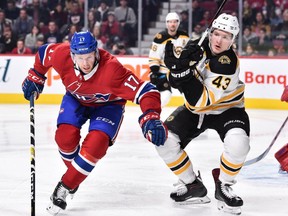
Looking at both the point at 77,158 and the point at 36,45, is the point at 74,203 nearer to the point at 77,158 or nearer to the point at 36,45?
the point at 77,158

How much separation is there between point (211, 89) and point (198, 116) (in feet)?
0.79

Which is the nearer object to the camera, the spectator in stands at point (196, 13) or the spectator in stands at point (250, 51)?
the spectator in stands at point (250, 51)

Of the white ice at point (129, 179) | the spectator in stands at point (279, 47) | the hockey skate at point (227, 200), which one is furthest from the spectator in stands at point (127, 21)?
the hockey skate at point (227, 200)

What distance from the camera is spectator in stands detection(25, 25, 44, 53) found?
10.2 m

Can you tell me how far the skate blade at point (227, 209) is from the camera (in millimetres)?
4094

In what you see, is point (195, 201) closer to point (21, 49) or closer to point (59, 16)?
point (21, 49)

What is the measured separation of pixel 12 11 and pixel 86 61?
270 inches

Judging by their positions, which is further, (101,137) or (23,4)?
(23,4)

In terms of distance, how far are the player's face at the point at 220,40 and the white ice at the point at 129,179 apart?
84cm

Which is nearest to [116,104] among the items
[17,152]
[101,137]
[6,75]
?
[101,137]

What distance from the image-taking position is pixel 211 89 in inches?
162

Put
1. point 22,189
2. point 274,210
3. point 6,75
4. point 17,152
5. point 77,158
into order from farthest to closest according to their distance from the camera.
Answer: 1. point 6,75
2. point 17,152
3. point 22,189
4. point 274,210
5. point 77,158

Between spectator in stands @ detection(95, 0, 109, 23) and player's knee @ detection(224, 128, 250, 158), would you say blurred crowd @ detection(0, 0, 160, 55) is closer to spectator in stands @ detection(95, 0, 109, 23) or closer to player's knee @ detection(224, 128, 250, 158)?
spectator in stands @ detection(95, 0, 109, 23)

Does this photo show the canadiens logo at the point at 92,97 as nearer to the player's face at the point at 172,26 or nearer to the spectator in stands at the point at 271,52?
the player's face at the point at 172,26
